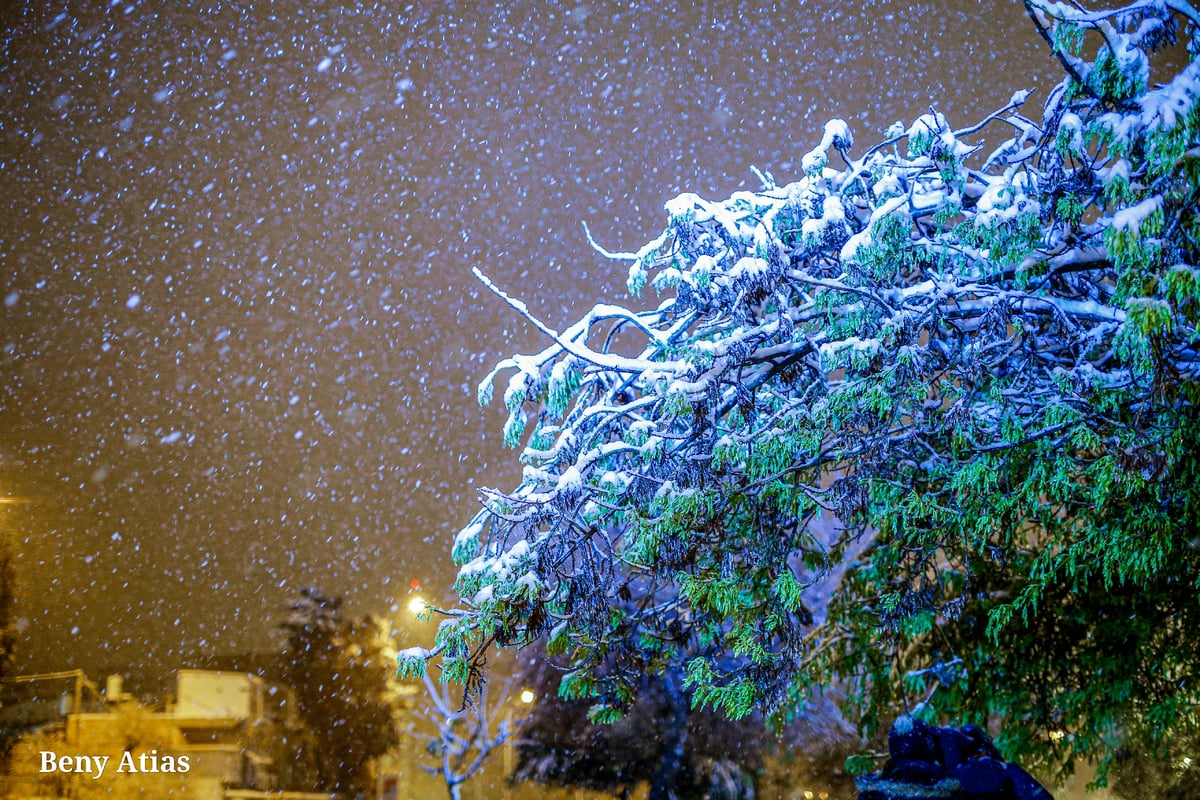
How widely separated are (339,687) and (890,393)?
96.5 ft

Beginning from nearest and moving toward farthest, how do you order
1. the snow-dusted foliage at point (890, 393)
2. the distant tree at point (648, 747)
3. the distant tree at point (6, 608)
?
the snow-dusted foliage at point (890, 393), the distant tree at point (648, 747), the distant tree at point (6, 608)

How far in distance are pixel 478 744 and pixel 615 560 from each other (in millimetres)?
23086

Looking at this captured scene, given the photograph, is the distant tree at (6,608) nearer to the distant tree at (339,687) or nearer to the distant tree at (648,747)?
the distant tree at (339,687)

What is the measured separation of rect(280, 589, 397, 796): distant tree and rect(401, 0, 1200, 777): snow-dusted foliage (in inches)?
1001

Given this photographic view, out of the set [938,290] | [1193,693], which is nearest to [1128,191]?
[938,290]

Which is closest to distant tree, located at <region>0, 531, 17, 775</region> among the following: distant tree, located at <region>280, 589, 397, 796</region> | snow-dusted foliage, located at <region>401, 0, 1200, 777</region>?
distant tree, located at <region>280, 589, 397, 796</region>

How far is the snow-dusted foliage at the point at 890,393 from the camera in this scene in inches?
179

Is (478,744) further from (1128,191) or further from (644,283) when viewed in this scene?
(1128,191)

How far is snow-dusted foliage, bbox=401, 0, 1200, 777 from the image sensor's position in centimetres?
456

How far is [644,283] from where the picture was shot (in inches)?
294

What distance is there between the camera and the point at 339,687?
31375mm

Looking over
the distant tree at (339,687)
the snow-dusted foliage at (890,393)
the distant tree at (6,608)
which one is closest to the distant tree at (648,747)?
the distant tree at (339,687)

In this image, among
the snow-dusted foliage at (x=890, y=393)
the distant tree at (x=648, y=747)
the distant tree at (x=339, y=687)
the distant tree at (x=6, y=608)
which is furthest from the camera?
the distant tree at (x=339, y=687)

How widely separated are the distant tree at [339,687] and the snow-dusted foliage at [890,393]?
25.4 metres
